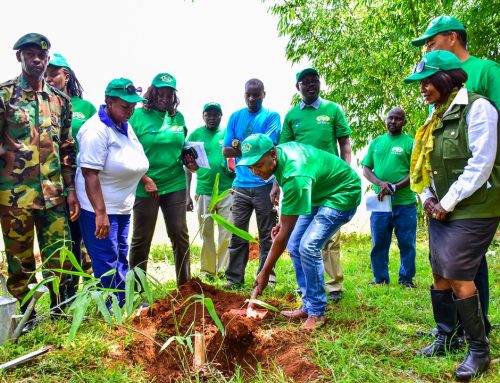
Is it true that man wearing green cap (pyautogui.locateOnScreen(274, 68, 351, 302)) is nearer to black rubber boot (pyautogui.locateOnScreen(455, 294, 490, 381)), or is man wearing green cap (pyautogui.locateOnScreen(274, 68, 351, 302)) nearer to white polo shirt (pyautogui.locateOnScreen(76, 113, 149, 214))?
white polo shirt (pyautogui.locateOnScreen(76, 113, 149, 214))

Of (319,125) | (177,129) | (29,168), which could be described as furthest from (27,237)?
(319,125)

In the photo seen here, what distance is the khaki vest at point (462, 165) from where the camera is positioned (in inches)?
113

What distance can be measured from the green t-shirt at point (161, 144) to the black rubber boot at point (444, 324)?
256cm

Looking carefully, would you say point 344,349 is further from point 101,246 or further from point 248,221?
point 248,221

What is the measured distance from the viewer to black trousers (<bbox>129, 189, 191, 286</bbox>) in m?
4.62

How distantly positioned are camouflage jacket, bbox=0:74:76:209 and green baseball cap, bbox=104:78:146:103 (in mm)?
424

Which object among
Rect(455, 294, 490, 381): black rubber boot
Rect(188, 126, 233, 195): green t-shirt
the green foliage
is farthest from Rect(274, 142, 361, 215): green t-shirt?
the green foliage

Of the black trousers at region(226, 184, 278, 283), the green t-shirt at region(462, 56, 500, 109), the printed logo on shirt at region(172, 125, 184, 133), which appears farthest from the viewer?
the black trousers at region(226, 184, 278, 283)

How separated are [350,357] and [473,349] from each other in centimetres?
73

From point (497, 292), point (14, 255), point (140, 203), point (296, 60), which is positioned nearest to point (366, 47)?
point (296, 60)

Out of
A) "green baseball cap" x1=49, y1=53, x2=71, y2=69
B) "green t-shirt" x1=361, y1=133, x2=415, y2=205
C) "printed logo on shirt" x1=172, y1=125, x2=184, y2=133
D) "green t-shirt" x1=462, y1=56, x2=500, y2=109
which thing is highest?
"green baseball cap" x1=49, y1=53, x2=71, y2=69

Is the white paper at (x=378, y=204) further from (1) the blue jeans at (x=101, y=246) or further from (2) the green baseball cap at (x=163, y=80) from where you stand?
(1) the blue jeans at (x=101, y=246)

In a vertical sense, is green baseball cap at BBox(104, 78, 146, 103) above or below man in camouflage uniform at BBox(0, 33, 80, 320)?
above

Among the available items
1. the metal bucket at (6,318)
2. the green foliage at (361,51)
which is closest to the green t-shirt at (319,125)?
the metal bucket at (6,318)
